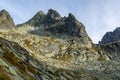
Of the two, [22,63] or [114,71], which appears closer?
[22,63]

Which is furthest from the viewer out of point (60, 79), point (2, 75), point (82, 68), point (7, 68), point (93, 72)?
point (82, 68)

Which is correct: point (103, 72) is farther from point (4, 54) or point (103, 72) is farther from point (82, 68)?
point (4, 54)

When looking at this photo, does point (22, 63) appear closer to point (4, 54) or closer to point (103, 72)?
point (4, 54)

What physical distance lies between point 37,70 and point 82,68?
3720 inches

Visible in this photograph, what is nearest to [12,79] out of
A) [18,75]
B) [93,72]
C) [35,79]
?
[18,75]

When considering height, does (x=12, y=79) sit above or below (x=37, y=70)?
below

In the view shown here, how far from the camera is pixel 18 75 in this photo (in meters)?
78.4

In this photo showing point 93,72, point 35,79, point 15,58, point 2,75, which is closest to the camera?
point 2,75

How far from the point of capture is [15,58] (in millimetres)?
97625

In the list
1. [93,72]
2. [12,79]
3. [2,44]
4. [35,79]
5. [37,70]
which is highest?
[93,72]

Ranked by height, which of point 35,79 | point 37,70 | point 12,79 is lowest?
point 12,79

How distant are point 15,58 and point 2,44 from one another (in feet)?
21.2

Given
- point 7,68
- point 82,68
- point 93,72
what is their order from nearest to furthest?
1. point 7,68
2. point 93,72
3. point 82,68

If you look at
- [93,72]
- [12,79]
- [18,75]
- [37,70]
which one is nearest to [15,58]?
[37,70]
